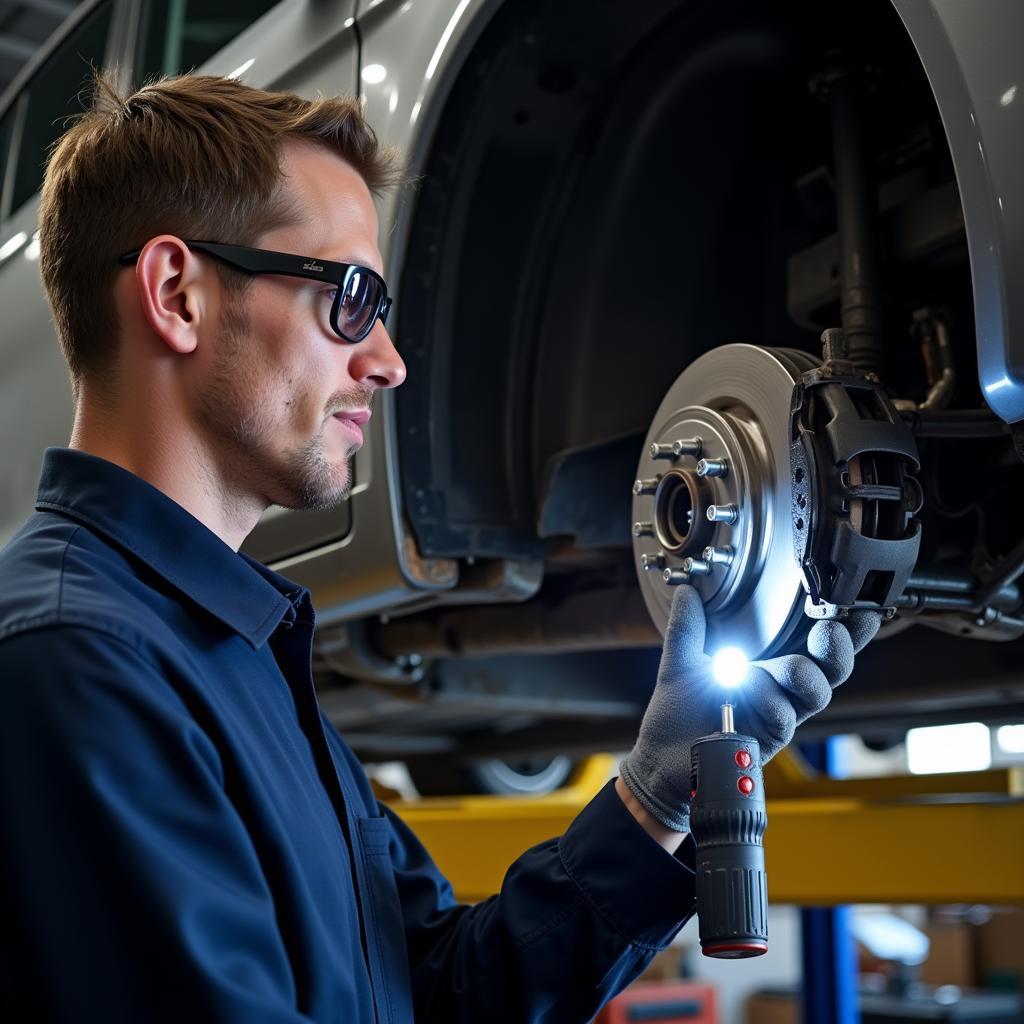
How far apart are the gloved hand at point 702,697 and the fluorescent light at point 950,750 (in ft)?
25.1

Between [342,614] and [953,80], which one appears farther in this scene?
[342,614]

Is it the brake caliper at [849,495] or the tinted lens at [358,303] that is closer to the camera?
the brake caliper at [849,495]

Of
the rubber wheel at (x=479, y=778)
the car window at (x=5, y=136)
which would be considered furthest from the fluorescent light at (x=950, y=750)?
the car window at (x=5, y=136)

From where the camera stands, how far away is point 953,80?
79cm

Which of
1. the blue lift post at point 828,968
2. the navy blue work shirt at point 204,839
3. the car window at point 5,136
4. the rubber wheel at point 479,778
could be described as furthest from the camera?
the rubber wheel at point 479,778

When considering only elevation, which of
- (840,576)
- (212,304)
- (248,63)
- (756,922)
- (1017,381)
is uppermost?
(248,63)

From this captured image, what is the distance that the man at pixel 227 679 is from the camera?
0.64 meters

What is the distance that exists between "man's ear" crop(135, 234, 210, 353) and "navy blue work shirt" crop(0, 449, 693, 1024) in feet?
0.41

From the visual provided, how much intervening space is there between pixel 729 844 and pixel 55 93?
207 cm

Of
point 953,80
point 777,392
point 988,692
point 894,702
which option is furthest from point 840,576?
point 894,702

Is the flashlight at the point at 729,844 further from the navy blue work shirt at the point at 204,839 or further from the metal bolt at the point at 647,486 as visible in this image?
the metal bolt at the point at 647,486

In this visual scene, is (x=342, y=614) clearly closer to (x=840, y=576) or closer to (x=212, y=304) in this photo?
(x=212, y=304)

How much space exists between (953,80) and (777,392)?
0.27 m

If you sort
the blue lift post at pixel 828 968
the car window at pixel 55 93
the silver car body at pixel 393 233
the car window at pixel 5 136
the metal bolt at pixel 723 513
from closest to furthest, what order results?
the silver car body at pixel 393 233
the metal bolt at pixel 723 513
the car window at pixel 55 93
the blue lift post at pixel 828 968
the car window at pixel 5 136
